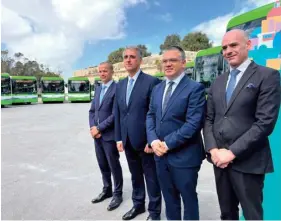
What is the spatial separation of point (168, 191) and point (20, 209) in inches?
86.2

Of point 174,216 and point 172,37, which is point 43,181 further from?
point 172,37

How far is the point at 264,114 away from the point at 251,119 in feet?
0.40

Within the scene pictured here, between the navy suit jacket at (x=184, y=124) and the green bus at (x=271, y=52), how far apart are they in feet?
2.30

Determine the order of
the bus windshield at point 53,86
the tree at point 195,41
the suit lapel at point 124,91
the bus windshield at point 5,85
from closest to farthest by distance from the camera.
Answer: the suit lapel at point 124,91 < the bus windshield at point 5,85 < the bus windshield at point 53,86 < the tree at point 195,41

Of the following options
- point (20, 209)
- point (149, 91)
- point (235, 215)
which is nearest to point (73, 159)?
point (20, 209)

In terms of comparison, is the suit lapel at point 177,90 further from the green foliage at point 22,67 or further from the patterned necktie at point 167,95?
the green foliage at point 22,67

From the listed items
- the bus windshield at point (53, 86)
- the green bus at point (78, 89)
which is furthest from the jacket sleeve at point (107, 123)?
the green bus at point (78, 89)

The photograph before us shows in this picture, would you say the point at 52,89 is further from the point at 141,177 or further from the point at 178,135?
the point at 178,135

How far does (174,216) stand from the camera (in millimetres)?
2656

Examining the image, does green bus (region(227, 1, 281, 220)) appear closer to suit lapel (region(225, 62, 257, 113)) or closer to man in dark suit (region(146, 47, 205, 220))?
suit lapel (region(225, 62, 257, 113))

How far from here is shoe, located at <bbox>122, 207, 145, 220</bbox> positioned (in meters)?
3.21

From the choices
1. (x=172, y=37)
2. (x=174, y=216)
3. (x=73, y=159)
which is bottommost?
(x=73, y=159)

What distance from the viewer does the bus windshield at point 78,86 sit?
27073mm

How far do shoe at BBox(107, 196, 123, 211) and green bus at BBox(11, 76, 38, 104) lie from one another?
23198 mm
